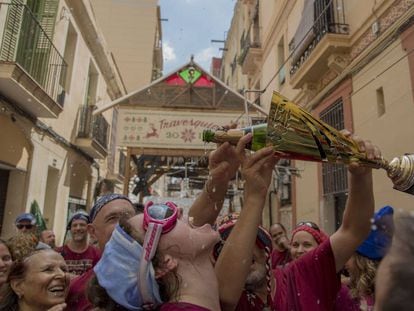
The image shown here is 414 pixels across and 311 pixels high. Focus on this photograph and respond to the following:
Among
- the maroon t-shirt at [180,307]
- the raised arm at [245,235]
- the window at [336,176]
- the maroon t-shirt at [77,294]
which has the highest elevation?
the window at [336,176]

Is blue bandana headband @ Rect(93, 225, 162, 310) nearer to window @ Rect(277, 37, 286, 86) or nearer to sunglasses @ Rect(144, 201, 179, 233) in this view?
sunglasses @ Rect(144, 201, 179, 233)

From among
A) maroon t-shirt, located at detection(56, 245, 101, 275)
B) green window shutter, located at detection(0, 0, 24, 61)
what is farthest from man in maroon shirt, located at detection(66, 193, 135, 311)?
green window shutter, located at detection(0, 0, 24, 61)

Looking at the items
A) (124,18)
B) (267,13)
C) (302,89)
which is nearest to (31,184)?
(302,89)

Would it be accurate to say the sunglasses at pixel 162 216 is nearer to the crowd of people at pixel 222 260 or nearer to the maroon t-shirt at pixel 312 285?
the crowd of people at pixel 222 260

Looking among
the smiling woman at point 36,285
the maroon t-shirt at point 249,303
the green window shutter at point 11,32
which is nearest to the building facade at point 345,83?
the maroon t-shirt at point 249,303

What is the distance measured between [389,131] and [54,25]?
7.04 metres

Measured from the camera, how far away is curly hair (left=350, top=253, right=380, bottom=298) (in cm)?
194

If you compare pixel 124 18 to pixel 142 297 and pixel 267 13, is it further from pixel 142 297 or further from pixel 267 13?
pixel 142 297

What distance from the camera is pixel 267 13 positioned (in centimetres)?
1339

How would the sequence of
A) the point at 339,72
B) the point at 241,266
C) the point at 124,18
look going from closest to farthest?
the point at 241,266, the point at 339,72, the point at 124,18

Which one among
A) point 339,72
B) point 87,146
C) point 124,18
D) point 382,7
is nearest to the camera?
point 382,7

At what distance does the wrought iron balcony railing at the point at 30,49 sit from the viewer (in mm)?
6465

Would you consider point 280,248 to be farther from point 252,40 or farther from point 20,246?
point 252,40

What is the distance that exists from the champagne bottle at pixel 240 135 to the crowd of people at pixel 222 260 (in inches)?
1.6
